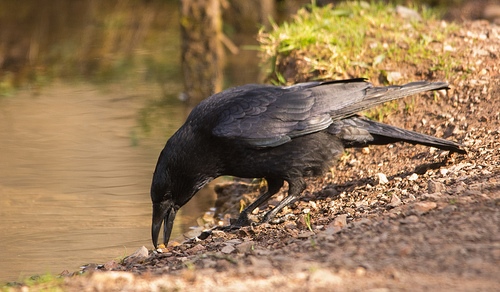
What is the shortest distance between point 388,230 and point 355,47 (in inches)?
125

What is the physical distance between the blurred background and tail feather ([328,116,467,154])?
161 cm

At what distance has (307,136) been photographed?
5.44 meters

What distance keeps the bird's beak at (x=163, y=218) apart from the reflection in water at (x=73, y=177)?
0.29 metres

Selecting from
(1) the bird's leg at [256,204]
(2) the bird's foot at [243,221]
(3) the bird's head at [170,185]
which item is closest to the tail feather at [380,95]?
(1) the bird's leg at [256,204]

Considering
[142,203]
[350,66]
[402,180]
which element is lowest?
[142,203]

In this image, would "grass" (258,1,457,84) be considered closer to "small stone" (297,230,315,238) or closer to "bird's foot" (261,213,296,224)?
"bird's foot" (261,213,296,224)

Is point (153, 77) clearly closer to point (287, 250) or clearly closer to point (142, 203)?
point (142, 203)

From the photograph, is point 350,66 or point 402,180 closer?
point 402,180

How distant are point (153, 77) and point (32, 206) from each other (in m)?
4.99

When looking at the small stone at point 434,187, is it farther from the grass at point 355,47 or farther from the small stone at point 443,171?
the grass at point 355,47

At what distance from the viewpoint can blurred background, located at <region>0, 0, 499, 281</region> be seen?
6082 mm

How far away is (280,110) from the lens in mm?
5414

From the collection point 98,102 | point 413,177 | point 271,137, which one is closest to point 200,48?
point 98,102

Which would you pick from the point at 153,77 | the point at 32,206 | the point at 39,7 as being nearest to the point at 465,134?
the point at 32,206
